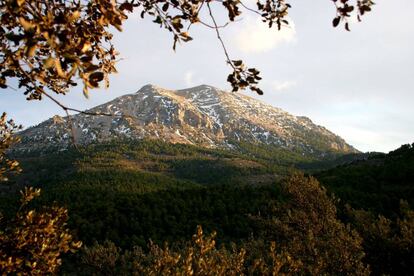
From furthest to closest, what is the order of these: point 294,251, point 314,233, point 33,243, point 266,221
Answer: point 266,221 → point 314,233 → point 294,251 → point 33,243

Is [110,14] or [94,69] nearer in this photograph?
[94,69]

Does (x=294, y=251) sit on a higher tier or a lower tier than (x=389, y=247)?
lower

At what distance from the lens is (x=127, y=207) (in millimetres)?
118312

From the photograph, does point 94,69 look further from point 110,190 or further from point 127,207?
point 110,190

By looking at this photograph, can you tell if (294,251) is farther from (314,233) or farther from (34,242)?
(34,242)

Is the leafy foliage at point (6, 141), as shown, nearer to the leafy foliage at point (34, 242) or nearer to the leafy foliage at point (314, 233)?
the leafy foliage at point (34, 242)

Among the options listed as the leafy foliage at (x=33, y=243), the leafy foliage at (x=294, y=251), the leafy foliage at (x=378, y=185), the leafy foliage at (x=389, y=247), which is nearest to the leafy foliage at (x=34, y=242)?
the leafy foliage at (x=33, y=243)

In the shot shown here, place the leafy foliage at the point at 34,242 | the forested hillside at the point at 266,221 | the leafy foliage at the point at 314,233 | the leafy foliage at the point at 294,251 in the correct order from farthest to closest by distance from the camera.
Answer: the forested hillside at the point at 266,221, the leafy foliage at the point at 314,233, the leafy foliage at the point at 294,251, the leafy foliage at the point at 34,242

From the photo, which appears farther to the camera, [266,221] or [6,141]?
[266,221]

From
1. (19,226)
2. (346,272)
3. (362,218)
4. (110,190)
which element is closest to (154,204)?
(110,190)

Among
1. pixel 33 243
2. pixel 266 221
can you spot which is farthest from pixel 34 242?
pixel 266 221

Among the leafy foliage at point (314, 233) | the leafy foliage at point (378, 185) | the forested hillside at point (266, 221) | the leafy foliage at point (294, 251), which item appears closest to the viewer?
the leafy foliage at point (294, 251)

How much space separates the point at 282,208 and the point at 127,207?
329ft

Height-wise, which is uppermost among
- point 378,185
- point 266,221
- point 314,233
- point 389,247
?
point 378,185
